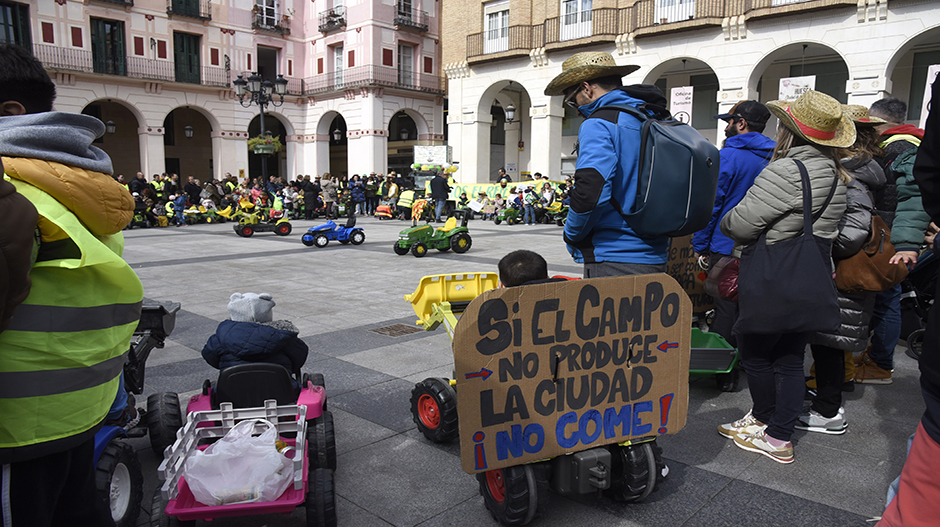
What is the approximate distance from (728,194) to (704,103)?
2304cm

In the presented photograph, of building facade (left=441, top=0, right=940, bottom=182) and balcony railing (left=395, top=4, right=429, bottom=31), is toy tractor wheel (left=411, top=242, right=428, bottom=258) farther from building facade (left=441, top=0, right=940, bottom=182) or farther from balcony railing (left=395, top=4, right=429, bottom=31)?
balcony railing (left=395, top=4, right=429, bottom=31)

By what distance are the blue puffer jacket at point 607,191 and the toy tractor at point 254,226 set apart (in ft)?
45.6

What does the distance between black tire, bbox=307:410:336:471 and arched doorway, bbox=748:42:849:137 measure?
69.7ft

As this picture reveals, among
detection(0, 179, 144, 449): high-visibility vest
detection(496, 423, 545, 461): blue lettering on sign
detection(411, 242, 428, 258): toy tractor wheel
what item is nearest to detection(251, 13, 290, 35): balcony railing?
detection(411, 242, 428, 258): toy tractor wheel

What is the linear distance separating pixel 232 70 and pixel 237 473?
34.7 m

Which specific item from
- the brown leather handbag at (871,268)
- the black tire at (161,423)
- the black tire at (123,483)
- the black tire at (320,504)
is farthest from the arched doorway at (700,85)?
the black tire at (123,483)

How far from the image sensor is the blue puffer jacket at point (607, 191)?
2703 millimetres

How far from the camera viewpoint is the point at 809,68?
22.1 meters

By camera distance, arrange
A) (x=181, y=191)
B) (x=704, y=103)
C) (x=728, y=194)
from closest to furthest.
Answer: (x=728, y=194)
(x=181, y=191)
(x=704, y=103)

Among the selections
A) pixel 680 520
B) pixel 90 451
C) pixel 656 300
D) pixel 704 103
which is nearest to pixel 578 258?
pixel 656 300

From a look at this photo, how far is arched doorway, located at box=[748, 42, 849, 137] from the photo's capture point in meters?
20.6

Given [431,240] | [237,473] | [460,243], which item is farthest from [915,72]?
[237,473]

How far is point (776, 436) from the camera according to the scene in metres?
3.16

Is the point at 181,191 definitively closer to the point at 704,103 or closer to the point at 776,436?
the point at 704,103
